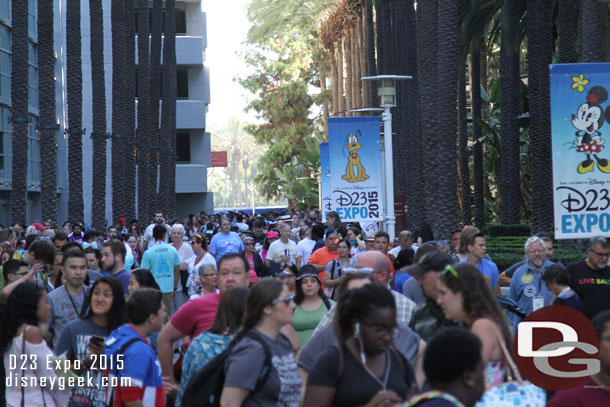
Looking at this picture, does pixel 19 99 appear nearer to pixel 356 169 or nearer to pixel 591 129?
pixel 356 169

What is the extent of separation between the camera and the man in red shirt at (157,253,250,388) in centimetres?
706

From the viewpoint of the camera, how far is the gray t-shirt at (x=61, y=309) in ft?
28.4

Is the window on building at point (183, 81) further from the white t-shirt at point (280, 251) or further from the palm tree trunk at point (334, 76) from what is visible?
the white t-shirt at point (280, 251)

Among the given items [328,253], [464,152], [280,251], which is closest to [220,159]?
[464,152]

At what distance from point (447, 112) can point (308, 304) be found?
15960 mm

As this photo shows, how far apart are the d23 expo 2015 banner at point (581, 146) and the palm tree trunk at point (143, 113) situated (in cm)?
2986

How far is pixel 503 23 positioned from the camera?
3095 centimetres

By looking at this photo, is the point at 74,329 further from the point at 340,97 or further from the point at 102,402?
the point at 340,97

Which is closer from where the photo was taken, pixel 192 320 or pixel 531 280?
pixel 192 320

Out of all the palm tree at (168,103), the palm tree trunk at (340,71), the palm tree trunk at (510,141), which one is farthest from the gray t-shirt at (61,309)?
the palm tree trunk at (340,71)

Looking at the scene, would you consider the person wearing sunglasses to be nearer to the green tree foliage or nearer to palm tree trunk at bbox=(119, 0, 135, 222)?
palm tree trunk at bbox=(119, 0, 135, 222)

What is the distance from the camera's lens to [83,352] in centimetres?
700

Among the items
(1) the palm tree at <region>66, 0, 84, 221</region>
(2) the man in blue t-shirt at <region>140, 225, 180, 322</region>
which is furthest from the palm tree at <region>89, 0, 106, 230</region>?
(2) the man in blue t-shirt at <region>140, 225, 180, 322</region>

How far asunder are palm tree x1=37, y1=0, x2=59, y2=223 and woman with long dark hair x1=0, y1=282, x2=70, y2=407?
21.4 m
